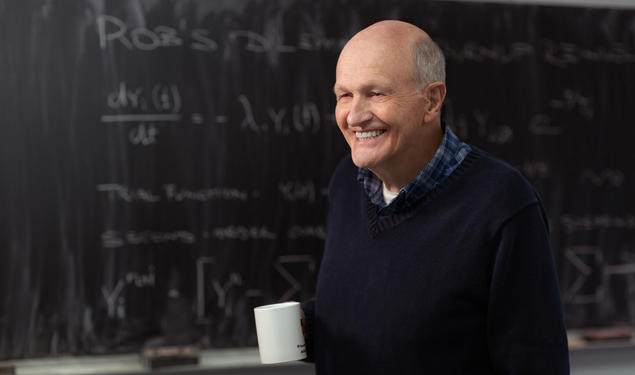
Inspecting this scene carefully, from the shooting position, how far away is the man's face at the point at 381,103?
1.14 m

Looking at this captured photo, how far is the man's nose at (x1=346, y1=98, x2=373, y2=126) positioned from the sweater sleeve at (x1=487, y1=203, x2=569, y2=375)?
30 centimetres

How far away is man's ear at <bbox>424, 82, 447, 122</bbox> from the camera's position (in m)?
1.17

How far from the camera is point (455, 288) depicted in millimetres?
1073

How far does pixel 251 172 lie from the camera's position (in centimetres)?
214

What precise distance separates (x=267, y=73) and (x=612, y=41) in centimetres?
128

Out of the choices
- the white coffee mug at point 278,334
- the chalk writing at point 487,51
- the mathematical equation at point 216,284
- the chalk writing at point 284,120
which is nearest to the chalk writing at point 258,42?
the chalk writing at point 284,120

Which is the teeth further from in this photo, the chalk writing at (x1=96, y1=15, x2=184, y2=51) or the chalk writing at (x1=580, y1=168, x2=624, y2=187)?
the chalk writing at (x1=580, y1=168, x2=624, y2=187)

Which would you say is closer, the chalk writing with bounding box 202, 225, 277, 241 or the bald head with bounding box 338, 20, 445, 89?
the bald head with bounding box 338, 20, 445, 89

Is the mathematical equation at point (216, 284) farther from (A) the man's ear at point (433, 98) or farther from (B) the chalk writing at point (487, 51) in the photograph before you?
(A) the man's ear at point (433, 98)

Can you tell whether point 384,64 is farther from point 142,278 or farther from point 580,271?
point 580,271

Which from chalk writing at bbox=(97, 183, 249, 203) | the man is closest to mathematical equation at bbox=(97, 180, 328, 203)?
chalk writing at bbox=(97, 183, 249, 203)

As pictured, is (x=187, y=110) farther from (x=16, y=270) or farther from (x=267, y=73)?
(x=16, y=270)

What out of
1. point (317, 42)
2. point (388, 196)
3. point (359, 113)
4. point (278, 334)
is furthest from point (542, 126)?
point (278, 334)

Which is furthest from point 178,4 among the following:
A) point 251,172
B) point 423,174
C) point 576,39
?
point 576,39
